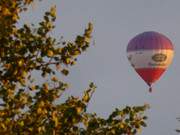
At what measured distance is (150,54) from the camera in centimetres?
10544

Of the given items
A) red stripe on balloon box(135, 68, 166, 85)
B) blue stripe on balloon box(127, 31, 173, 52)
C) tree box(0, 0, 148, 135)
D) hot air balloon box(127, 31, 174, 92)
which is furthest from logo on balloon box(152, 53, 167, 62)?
tree box(0, 0, 148, 135)

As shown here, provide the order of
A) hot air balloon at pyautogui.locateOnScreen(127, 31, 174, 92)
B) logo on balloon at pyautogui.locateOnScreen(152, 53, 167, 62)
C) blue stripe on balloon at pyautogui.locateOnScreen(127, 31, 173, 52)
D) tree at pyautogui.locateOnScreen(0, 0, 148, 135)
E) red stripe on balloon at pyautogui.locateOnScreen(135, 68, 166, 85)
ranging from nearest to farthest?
1. tree at pyautogui.locateOnScreen(0, 0, 148, 135)
2. blue stripe on balloon at pyautogui.locateOnScreen(127, 31, 173, 52)
3. hot air balloon at pyautogui.locateOnScreen(127, 31, 174, 92)
4. logo on balloon at pyautogui.locateOnScreen(152, 53, 167, 62)
5. red stripe on balloon at pyautogui.locateOnScreen(135, 68, 166, 85)

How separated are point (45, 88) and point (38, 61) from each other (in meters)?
0.74

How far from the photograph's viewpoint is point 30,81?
2144 cm

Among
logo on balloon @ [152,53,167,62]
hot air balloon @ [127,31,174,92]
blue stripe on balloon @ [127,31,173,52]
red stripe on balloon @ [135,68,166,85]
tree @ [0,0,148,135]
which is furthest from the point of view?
red stripe on balloon @ [135,68,166,85]

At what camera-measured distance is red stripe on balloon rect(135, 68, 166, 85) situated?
107188 mm

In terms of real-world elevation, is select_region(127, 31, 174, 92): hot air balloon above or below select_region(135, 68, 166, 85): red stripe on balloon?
above

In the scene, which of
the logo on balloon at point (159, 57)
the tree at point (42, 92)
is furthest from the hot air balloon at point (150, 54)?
the tree at point (42, 92)

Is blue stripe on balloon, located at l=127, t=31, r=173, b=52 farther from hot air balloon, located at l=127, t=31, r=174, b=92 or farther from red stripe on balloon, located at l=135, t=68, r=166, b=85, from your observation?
red stripe on balloon, located at l=135, t=68, r=166, b=85

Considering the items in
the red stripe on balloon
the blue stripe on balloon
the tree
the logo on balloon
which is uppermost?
the blue stripe on balloon

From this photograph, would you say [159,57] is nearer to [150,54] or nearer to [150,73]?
[150,54]

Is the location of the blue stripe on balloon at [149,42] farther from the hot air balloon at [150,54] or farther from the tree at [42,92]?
the tree at [42,92]

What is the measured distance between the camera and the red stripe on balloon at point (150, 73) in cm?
10719

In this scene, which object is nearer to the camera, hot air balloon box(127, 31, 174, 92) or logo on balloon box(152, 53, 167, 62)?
hot air balloon box(127, 31, 174, 92)
